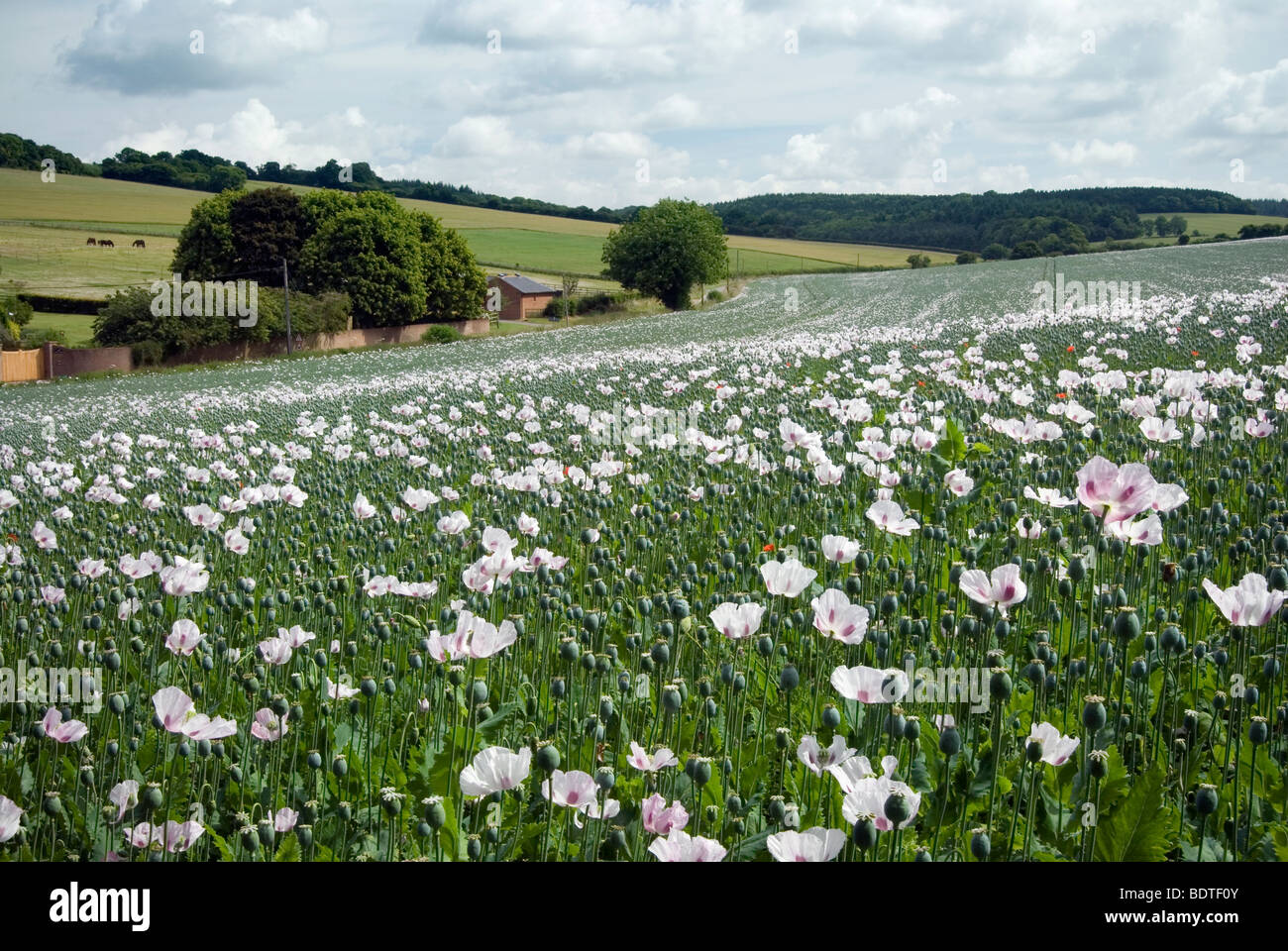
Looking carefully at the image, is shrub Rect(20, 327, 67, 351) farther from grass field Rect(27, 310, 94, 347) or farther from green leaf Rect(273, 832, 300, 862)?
green leaf Rect(273, 832, 300, 862)

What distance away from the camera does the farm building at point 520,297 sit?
84.4 metres

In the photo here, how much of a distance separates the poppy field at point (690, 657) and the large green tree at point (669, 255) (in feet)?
237

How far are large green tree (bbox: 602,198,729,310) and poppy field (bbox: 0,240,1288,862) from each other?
237 ft

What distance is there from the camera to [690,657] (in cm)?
472

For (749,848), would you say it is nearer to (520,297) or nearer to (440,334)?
(440,334)

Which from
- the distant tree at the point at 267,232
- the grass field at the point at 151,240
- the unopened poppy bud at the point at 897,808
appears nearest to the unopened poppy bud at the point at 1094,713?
the unopened poppy bud at the point at 897,808

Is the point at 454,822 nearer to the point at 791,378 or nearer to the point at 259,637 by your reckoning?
the point at 259,637

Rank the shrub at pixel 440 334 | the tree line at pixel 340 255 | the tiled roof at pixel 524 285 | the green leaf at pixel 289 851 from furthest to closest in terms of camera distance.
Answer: the tiled roof at pixel 524 285 < the tree line at pixel 340 255 < the shrub at pixel 440 334 < the green leaf at pixel 289 851

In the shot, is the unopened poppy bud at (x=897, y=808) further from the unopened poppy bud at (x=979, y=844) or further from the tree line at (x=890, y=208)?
the tree line at (x=890, y=208)

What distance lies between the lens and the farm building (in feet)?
277

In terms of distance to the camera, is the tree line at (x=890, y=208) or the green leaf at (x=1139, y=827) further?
the tree line at (x=890, y=208)

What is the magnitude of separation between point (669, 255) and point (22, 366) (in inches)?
1747

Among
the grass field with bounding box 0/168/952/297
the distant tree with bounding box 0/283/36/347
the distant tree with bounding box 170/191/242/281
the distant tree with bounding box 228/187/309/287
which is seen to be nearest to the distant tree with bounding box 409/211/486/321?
the grass field with bounding box 0/168/952/297
